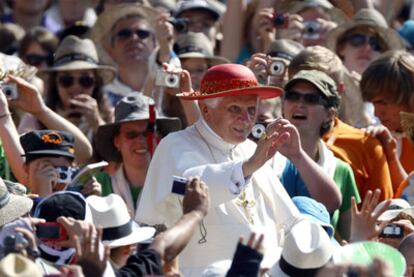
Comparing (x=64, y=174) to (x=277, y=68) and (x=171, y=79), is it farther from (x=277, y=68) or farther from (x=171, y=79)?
(x=277, y=68)

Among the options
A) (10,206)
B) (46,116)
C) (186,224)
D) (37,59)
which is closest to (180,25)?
(37,59)

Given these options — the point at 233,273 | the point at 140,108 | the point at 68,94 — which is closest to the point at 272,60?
the point at 140,108

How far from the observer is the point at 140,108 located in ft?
34.3

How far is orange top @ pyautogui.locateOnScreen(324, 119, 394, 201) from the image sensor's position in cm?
1046

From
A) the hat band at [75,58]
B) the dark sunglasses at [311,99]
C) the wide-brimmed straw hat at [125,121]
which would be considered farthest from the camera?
the hat band at [75,58]

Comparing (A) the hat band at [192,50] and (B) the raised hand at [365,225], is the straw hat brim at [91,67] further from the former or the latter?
(B) the raised hand at [365,225]

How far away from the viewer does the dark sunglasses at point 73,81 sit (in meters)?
11.8

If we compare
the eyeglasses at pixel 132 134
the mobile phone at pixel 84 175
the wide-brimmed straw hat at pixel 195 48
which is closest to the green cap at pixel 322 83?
the eyeglasses at pixel 132 134

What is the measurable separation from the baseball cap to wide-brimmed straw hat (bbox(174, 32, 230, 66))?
2283 mm

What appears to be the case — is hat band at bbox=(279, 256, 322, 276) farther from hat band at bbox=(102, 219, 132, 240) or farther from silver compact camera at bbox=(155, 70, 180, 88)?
silver compact camera at bbox=(155, 70, 180, 88)

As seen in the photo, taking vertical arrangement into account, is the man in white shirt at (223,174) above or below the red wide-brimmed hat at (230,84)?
below

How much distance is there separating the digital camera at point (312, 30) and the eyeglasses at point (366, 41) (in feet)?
1.35

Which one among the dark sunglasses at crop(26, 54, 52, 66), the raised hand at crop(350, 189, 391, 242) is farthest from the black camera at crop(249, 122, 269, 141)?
the dark sunglasses at crop(26, 54, 52, 66)

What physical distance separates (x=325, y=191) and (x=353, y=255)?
96.3 inches
